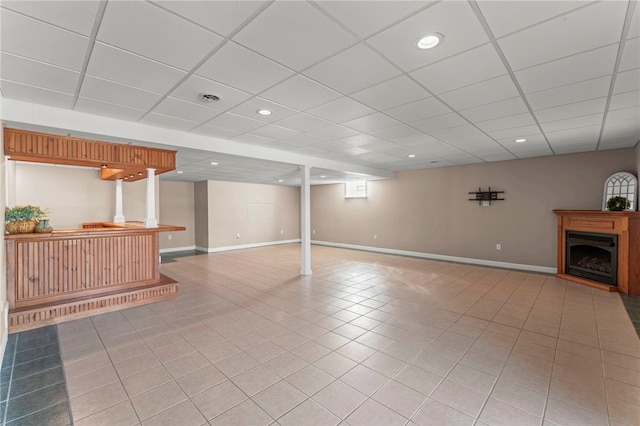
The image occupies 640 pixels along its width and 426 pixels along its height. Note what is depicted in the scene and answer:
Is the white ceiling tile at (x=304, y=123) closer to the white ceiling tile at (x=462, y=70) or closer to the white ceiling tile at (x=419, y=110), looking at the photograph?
the white ceiling tile at (x=419, y=110)

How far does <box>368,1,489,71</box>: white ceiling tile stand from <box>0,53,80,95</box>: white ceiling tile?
2.50m

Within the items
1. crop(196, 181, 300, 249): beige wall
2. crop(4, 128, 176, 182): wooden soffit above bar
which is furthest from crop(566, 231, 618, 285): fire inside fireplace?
crop(196, 181, 300, 249): beige wall

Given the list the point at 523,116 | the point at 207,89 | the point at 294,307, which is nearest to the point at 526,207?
the point at 523,116

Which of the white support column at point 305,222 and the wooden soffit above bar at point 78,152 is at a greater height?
the wooden soffit above bar at point 78,152

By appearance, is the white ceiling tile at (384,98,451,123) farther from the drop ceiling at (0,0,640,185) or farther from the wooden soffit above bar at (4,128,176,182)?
the wooden soffit above bar at (4,128,176,182)

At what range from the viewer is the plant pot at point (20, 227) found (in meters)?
3.61

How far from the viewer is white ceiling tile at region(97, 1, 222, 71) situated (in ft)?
5.36

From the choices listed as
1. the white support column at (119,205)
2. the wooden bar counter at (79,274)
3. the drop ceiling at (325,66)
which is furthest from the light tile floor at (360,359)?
the white support column at (119,205)

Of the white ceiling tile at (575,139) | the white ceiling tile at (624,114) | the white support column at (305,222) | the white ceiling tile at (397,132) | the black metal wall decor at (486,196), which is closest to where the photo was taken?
the white ceiling tile at (624,114)

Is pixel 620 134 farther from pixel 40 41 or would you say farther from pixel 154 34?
pixel 40 41

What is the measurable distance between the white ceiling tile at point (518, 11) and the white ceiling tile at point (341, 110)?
55.7 inches

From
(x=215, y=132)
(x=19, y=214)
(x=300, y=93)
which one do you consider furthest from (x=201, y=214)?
(x=300, y=93)

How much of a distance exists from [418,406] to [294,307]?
235 cm

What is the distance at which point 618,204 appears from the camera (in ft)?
16.3
